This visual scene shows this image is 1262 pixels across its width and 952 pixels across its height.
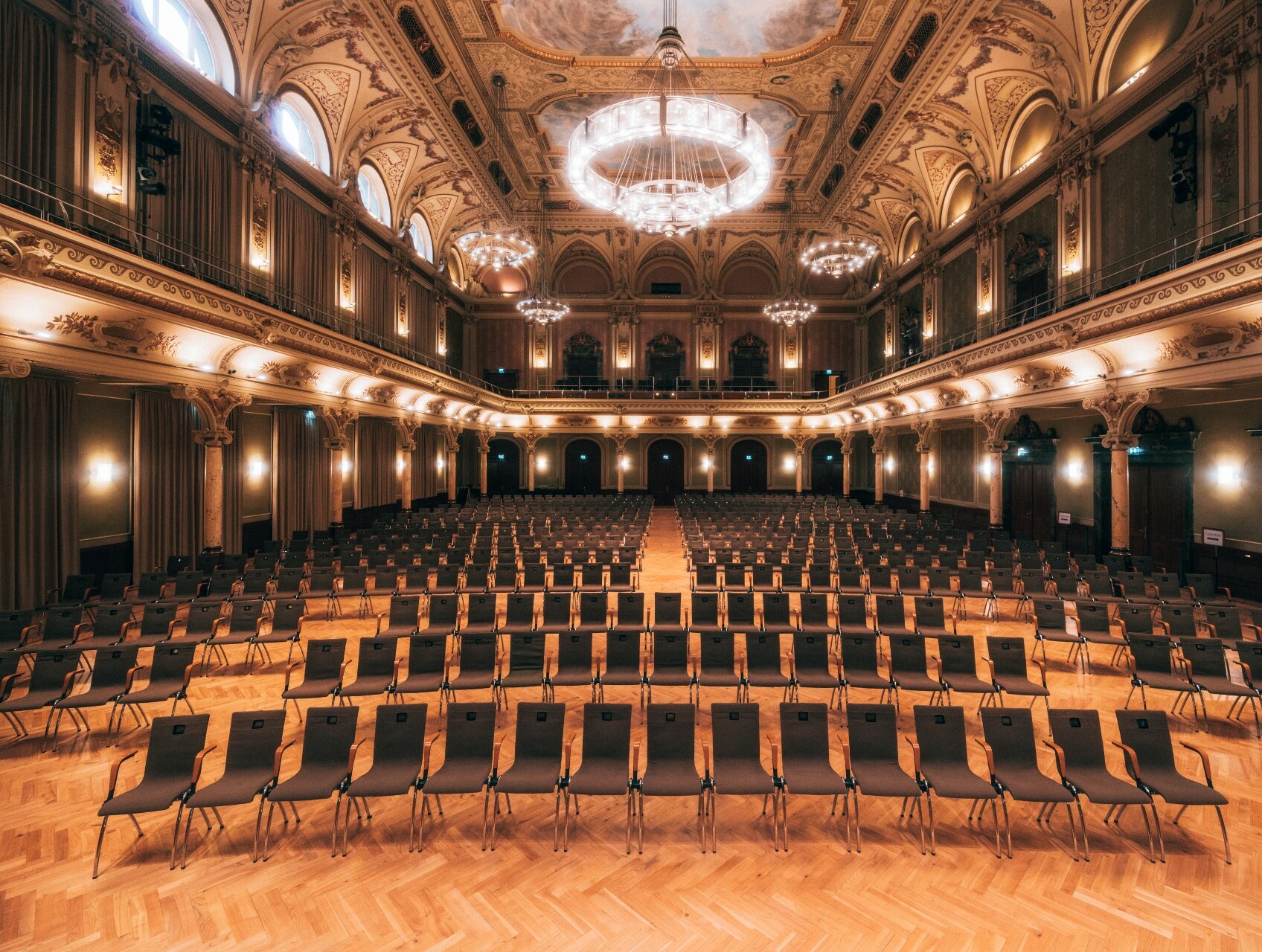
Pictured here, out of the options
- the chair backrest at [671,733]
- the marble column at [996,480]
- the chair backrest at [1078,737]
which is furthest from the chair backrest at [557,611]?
the marble column at [996,480]

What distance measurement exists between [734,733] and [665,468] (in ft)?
89.1

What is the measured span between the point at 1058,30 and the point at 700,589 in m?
14.9

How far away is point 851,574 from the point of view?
9.36 metres

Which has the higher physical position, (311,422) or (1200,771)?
(311,422)

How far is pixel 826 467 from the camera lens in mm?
31297

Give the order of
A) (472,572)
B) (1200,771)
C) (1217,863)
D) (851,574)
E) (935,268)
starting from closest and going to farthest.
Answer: (1217,863) → (1200,771) → (851,574) → (472,572) → (935,268)

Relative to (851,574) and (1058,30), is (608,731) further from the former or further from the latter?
(1058,30)

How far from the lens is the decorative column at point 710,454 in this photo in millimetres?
28422

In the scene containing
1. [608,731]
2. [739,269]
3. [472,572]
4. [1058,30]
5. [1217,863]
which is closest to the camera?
[1217,863]

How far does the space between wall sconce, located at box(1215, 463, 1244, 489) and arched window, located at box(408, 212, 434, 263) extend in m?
24.5

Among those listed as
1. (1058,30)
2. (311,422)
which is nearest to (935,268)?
(1058,30)

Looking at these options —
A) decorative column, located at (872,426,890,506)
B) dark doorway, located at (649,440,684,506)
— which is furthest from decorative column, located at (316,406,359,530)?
decorative column, located at (872,426,890,506)

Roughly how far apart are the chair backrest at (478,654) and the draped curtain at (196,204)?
948cm

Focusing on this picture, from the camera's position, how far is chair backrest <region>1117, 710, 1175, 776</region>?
14.5 ft
